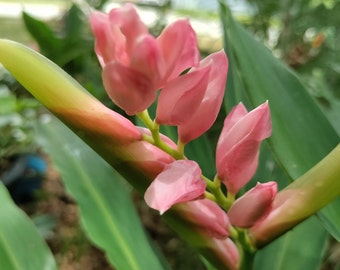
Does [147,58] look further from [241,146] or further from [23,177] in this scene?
[23,177]

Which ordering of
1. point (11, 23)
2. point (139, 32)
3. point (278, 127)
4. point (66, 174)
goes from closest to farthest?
point (139, 32)
point (278, 127)
point (66, 174)
point (11, 23)

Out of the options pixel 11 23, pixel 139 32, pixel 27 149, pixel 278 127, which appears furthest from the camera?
pixel 11 23

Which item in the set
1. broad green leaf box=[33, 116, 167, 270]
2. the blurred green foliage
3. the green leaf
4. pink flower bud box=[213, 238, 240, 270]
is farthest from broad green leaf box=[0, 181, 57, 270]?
the blurred green foliage

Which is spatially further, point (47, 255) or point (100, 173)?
point (100, 173)

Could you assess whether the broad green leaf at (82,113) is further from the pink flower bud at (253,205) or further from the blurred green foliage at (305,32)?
the blurred green foliage at (305,32)

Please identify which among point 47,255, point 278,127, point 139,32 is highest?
point 139,32

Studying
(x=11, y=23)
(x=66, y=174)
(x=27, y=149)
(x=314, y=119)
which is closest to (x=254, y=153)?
(x=314, y=119)

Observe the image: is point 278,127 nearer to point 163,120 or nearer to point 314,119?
point 314,119

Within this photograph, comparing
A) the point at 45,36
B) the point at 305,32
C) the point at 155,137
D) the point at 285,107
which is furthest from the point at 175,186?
the point at 305,32

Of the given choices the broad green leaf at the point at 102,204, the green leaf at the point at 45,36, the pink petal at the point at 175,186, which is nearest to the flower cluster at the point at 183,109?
the pink petal at the point at 175,186
